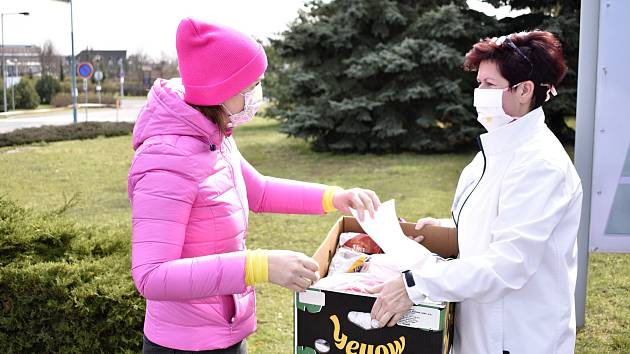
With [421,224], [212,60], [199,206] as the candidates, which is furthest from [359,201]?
[212,60]

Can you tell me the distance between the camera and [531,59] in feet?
6.81

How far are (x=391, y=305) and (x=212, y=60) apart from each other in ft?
3.16

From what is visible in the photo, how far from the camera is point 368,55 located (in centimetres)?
1372

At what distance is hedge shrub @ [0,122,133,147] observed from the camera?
55.6 feet

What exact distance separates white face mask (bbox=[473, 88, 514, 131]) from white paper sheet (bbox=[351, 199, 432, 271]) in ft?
1.64

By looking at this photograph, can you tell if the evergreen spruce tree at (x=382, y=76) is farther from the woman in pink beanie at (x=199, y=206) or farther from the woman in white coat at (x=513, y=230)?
the woman in pink beanie at (x=199, y=206)

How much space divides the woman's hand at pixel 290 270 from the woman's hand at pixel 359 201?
1.74 feet

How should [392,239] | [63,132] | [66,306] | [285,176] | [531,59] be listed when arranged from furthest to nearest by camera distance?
[63,132] → [285,176] → [66,306] → [392,239] → [531,59]

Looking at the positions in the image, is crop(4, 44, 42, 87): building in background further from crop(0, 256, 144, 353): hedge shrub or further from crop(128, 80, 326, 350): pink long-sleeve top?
crop(128, 80, 326, 350): pink long-sleeve top

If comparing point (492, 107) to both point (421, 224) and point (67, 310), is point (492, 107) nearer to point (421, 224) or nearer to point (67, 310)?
point (421, 224)

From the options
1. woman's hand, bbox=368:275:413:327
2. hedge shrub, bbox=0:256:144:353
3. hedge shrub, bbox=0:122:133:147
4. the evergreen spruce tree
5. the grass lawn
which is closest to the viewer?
woman's hand, bbox=368:275:413:327

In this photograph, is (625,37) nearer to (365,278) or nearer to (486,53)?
(486,53)

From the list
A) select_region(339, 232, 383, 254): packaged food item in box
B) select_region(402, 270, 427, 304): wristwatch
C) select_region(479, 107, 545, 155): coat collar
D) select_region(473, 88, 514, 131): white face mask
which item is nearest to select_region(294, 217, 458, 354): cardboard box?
select_region(402, 270, 427, 304): wristwatch

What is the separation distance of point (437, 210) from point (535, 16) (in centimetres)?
831
